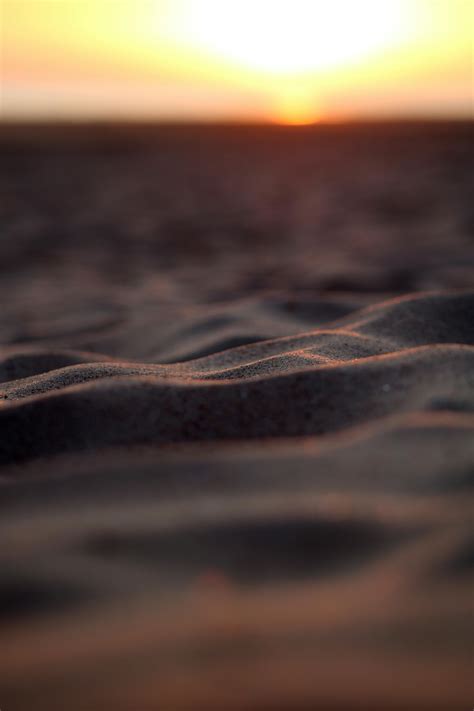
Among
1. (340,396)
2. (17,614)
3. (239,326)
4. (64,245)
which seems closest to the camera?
(17,614)

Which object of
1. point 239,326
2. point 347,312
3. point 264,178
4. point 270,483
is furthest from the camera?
point 264,178

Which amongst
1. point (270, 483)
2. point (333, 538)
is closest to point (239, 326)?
point (270, 483)

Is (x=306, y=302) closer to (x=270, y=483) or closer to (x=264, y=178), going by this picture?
(x=270, y=483)

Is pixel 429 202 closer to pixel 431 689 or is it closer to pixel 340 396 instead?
pixel 340 396

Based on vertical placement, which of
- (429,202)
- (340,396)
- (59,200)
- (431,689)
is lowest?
(431,689)

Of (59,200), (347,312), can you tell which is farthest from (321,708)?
(59,200)

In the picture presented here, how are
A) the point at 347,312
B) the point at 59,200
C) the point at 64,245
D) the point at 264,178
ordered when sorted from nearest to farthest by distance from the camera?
the point at 347,312 → the point at 64,245 → the point at 59,200 → the point at 264,178

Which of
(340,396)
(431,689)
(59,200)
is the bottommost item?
(431,689)

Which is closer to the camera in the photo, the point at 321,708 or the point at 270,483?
the point at 321,708

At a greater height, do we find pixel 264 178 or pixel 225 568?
pixel 264 178

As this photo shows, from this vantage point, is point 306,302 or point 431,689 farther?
point 306,302
